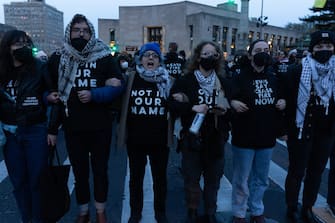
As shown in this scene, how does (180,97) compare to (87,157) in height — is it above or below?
above

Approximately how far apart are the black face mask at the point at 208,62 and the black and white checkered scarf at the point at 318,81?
1009 millimetres

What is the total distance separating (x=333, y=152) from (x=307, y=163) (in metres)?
0.33

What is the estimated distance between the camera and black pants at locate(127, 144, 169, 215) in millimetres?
3532

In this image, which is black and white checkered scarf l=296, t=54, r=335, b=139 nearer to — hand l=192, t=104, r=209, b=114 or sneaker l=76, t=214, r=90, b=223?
hand l=192, t=104, r=209, b=114

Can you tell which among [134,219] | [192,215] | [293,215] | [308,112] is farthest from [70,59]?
[293,215]

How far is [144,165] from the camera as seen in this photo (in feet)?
11.8

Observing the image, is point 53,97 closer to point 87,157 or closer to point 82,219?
point 87,157

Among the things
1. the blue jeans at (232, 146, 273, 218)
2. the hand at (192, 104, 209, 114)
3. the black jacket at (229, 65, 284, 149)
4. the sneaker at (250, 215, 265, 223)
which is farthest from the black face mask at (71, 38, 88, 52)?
the sneaker at (250, 215, 265, 223)

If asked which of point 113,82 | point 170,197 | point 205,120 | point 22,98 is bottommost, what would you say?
point 170,197

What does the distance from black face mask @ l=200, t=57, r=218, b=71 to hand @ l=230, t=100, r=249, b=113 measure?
0.46 meters

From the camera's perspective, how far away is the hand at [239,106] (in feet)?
10.8

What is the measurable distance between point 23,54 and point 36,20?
70.7 m

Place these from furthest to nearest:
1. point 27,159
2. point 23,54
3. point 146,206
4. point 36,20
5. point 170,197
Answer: point 36,20 → point 170,197 → point 146,206 → point 27,159 → point 23,54

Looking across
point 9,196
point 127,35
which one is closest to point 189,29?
point 127,35
